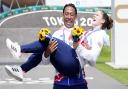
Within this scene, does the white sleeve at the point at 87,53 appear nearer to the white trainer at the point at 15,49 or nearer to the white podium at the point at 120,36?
the white trainer at the point at 15,49

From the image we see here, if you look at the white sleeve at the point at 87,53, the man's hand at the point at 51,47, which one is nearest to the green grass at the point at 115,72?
the white sleeve at the point at 87,53

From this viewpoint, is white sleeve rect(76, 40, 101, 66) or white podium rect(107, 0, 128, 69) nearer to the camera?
white sleeve rect(76, 40, 101, 66)

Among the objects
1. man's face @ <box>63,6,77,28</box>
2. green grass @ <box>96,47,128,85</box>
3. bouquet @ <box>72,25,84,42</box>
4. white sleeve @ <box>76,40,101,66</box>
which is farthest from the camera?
green grass @ <box>96,47,128,85</box>

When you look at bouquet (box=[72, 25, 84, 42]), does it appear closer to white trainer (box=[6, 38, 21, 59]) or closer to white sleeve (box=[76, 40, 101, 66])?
white sleeve (box=[76, 40, 101, 66])

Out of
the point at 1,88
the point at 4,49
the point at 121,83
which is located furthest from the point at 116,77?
the point at 4,49

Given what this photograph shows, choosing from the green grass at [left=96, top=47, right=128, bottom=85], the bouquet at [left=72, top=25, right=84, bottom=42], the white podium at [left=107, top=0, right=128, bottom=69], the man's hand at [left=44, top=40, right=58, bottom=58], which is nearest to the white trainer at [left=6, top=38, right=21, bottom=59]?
the man's hand at [left=44, top=40, right=58, bottom=58]

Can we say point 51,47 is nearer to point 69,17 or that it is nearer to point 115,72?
point 69,17

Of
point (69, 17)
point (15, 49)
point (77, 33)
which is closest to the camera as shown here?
point (77, 33)

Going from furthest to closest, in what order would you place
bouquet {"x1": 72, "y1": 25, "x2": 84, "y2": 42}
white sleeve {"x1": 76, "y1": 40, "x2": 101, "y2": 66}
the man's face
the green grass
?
the green grass → the man's face → white sleeve {"x1": 76, "y1": 40, "x2": 101, "y2": 66} → bouquet {"x1": 72, "y1": 25, "x2": 84, "y2": 42}

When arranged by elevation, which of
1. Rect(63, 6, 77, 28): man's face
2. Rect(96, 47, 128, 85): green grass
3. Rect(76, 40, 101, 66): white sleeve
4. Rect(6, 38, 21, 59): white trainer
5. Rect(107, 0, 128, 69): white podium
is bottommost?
Rect(96, 47, 128, 85): green grass

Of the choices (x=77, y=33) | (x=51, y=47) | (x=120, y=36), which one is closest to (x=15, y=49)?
(x=51, y=47)

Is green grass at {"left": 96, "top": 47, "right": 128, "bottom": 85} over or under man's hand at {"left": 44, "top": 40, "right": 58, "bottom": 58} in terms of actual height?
under

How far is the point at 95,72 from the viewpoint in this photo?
50.8 feet

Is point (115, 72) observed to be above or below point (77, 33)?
below
